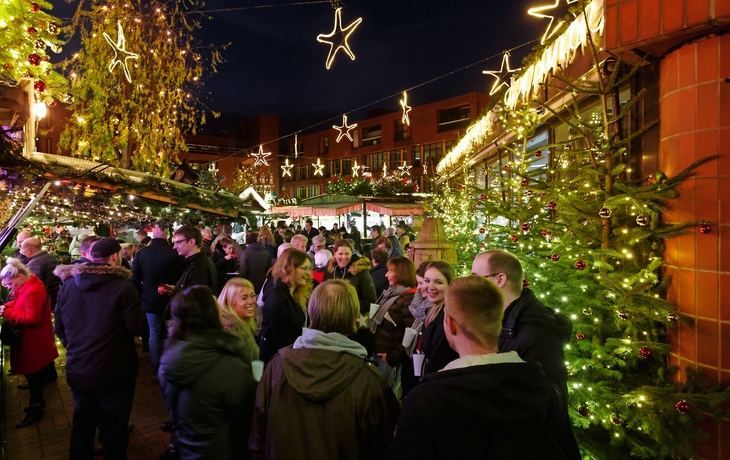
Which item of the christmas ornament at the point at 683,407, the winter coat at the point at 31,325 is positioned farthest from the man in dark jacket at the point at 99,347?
the christmas ornament at the point at 683,407

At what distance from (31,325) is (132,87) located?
1153 cm

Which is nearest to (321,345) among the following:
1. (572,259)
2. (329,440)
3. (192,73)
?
(329,440)

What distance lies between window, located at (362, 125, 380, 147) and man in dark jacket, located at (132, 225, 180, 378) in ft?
136

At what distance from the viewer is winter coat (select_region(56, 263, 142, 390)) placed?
3.56 m

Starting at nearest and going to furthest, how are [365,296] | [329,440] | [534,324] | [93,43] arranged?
[329,440], [534,324], [365,296], [93,43]

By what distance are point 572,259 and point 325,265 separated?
3961 mm

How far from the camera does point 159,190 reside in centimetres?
748

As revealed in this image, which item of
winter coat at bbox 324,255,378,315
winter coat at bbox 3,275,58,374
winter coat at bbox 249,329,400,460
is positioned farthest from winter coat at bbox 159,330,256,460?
winter coat at bbox 3,275,58,374

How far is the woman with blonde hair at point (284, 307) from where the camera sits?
3.74 metres

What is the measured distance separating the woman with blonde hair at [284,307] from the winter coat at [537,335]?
1829 mm

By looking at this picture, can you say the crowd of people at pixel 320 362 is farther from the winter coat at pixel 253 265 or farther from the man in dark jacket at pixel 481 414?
the winter coat at pixel 253 265

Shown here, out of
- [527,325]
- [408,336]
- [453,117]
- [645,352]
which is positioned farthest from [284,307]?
[453,117]

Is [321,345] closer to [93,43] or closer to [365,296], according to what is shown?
[365,296]

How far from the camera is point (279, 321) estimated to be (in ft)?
12.2
